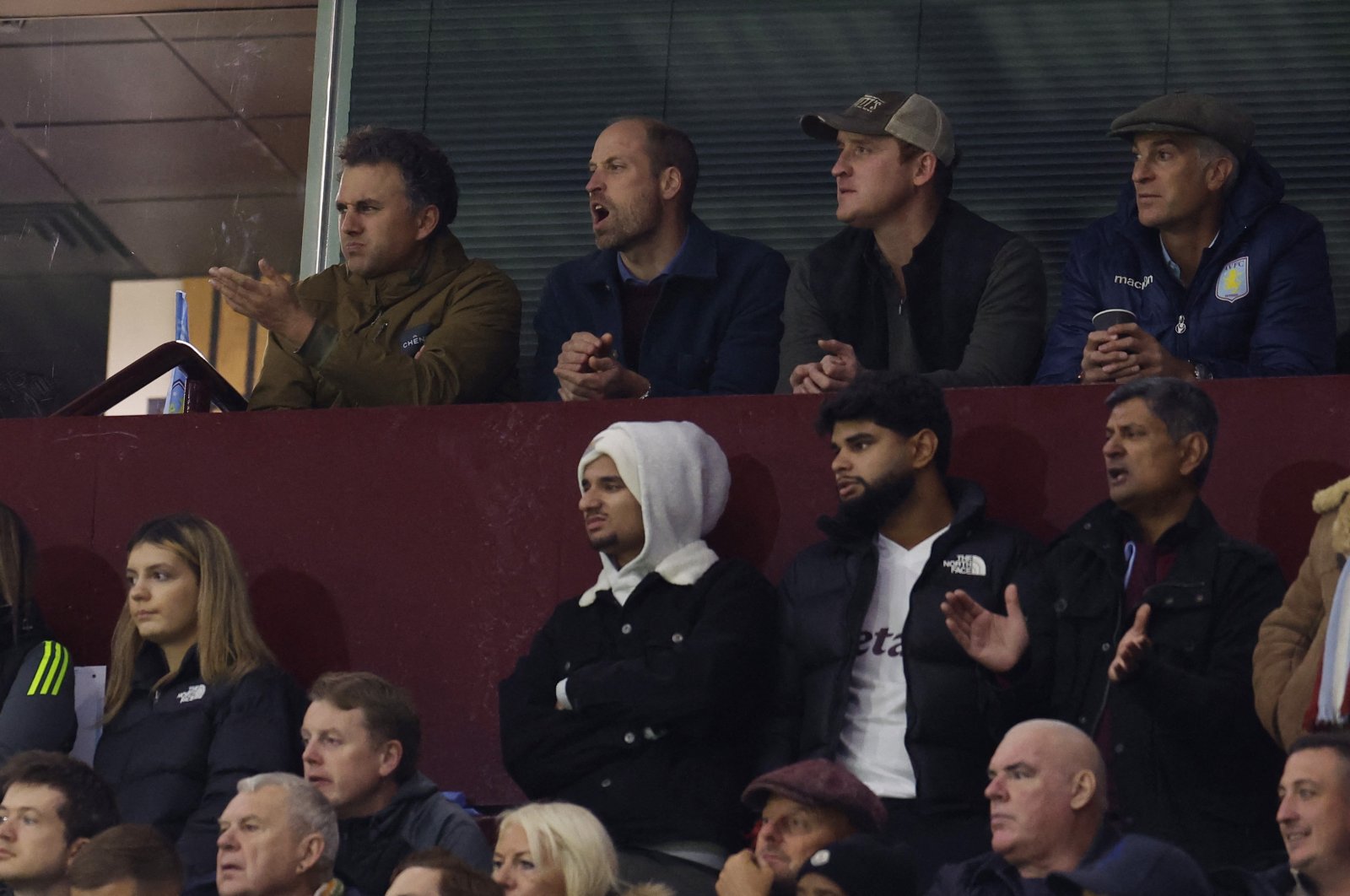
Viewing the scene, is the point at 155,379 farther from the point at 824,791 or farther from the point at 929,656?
the point at 824,791

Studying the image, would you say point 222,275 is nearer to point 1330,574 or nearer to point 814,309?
point 814,309

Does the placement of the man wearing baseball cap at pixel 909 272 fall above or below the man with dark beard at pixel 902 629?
above

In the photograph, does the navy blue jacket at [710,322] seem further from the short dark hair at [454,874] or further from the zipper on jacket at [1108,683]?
the short dark hair at [454,874]

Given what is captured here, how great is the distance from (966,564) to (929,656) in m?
0.29

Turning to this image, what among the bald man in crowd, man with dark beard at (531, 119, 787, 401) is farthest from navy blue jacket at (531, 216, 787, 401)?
the bald man in crowd

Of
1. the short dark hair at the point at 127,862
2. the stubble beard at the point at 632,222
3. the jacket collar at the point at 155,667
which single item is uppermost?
the stubble beard at the point at 632,222

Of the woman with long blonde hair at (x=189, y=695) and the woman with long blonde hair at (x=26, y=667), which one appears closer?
the woman with long blonde hair at (x=189, y=695)

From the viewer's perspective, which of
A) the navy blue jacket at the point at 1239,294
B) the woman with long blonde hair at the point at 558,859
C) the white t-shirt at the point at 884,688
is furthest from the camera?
the navy blue jacket at the point at 1239,294

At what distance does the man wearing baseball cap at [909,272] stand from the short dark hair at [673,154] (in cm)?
47

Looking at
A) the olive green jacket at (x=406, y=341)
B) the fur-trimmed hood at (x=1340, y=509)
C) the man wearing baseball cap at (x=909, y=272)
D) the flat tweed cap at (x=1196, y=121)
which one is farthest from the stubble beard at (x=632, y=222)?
the fur-trimmed hood at (x=1340, y=509)

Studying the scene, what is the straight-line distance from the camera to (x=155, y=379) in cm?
912

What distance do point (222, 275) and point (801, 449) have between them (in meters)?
1.76

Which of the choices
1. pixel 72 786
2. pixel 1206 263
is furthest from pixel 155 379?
pixel 1206 263

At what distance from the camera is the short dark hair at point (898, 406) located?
716 cm
